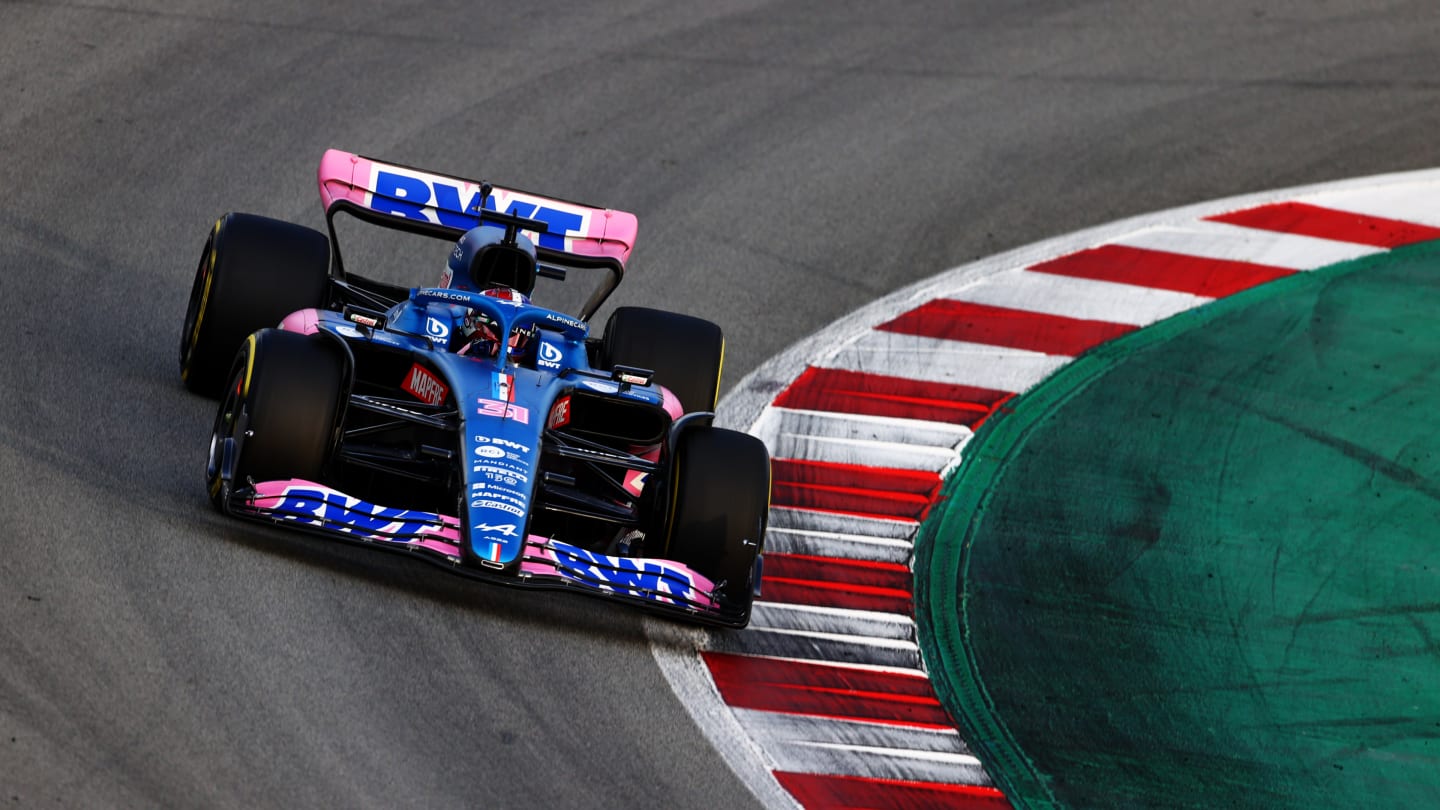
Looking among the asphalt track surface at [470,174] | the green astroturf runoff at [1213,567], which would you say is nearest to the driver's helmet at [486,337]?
the asphalt track surface at [470,174]

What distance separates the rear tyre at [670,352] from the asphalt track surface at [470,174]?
1.59 m

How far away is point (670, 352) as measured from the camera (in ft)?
33.4

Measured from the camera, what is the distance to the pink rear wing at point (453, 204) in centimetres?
1041

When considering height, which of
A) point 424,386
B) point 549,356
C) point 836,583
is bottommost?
point 836,583

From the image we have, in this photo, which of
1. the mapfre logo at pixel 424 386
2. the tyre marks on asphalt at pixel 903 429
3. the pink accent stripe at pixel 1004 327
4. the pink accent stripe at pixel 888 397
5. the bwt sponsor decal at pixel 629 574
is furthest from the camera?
the pink accent stripe at pixel 1004 327

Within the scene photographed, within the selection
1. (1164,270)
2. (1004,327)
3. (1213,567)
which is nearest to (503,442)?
(1213,567)

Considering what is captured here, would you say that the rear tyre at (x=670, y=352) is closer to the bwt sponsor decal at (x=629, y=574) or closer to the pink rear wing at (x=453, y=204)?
the pink rear wing at (x=453, y=204)

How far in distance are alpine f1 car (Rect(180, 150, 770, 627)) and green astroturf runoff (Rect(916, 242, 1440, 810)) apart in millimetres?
1403

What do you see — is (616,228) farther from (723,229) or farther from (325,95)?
(325,95)

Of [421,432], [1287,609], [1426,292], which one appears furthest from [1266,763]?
[1426,292]

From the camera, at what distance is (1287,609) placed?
10102 mm

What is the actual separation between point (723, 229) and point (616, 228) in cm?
308

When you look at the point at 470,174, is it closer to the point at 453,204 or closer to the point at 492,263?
the point at 453,204

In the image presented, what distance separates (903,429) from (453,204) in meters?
2.82
